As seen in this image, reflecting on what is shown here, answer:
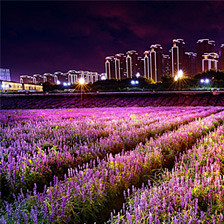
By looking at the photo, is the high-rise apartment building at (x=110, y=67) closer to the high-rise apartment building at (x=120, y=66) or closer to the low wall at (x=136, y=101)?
the high-rise apartment building at (x=120, y=66)

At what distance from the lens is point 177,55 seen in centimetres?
12131

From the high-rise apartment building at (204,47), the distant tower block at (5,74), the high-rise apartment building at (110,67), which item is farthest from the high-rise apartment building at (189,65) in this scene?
the distant tower block at (5,74)

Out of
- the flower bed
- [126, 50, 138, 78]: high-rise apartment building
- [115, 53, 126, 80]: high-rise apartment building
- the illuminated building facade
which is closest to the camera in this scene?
the flower bed

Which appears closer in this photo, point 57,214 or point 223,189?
point 57,214

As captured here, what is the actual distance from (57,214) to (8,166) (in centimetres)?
143

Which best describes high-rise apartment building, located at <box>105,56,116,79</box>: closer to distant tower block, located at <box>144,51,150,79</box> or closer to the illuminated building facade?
distant tower block, located at <box>144,51,150,79</box>

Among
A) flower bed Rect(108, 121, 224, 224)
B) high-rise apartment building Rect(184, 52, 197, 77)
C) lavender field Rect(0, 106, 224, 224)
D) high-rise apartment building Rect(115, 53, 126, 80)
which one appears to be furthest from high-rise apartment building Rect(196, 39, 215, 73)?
flower bed Rect(108, 121, 224, 224)

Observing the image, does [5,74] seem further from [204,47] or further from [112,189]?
[112,189]

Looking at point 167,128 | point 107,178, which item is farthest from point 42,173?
point 167,128

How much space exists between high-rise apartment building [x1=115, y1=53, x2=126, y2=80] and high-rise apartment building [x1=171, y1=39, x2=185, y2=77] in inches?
1403

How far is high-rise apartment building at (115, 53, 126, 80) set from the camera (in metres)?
139

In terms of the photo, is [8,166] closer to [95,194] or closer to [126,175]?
[95,194]

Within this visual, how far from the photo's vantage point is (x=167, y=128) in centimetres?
610

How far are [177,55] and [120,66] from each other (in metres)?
41.6
